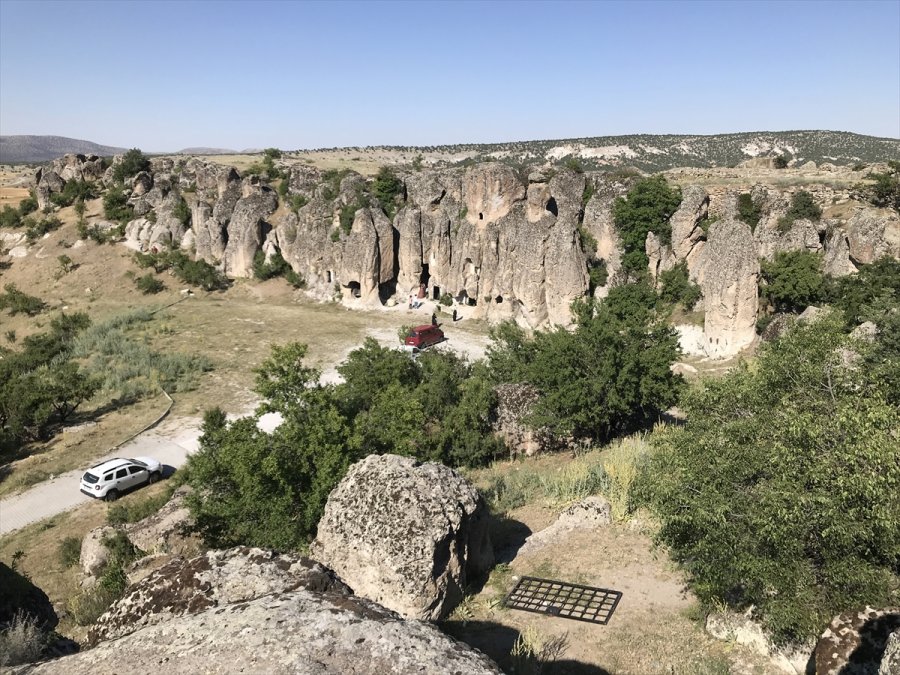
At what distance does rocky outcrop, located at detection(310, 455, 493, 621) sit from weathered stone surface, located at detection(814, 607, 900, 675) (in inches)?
189

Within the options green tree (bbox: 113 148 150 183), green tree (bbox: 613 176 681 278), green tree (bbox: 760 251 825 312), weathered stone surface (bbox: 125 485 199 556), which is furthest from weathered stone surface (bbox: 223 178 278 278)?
green tree (bbox: 760 251 825 312)

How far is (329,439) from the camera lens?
1254 centimetres

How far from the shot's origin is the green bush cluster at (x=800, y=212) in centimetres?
2759

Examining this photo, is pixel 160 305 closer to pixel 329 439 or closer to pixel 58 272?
pixel 58 272

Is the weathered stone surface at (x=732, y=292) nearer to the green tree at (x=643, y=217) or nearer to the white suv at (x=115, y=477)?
the green tree at (x=643, y=217)

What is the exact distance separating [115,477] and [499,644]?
589 inches

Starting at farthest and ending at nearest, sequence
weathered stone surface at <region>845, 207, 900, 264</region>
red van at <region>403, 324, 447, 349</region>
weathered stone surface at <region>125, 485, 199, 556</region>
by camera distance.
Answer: red van at <region>403, 324, 447, 349</region> → weathered stone surface at <region>845, 207, 900, 264</region> → weathered stone surface at <region>125, 485, 199, 556</region>

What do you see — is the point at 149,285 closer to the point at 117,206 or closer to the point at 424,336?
the point at 117,206

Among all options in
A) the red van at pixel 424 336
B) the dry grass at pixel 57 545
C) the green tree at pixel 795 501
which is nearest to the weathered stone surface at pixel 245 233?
the red van at pixel 424 336

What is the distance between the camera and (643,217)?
3092 cm

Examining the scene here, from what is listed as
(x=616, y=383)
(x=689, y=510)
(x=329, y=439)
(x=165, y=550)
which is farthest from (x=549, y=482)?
(x=165, y=550)

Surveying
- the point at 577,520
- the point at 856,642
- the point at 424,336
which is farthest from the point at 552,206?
the point at 856,642

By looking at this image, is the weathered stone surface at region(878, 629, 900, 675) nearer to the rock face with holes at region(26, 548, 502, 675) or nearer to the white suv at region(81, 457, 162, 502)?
the rock face with holes at region(26, 548, 502, 675)

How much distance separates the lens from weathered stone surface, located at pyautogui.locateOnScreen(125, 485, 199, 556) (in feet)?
44.6
